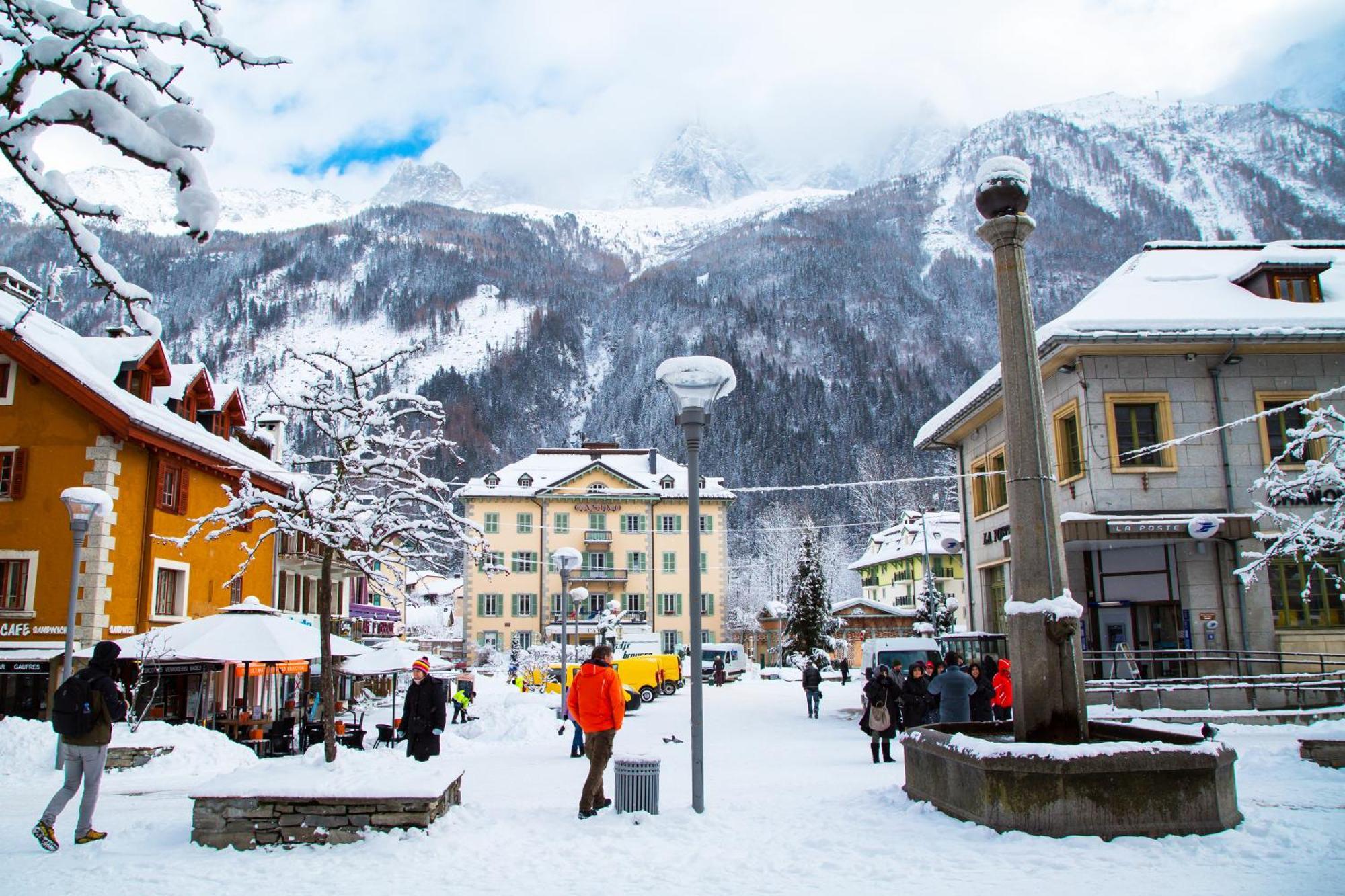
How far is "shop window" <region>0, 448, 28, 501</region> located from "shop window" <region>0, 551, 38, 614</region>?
1.25 meters

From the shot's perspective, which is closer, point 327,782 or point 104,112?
point 104,112

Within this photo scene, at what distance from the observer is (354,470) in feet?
44.3

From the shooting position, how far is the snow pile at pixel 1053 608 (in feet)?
28.9

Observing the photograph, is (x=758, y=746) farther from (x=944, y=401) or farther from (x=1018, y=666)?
(x=944, y=401)

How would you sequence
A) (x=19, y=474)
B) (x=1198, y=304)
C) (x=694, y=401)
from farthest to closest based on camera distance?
(x=1198, y=304)
(x=19, y=474)
(x=694, y=401)

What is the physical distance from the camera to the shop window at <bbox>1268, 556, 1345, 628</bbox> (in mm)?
19984

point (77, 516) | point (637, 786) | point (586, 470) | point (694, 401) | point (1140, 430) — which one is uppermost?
point (586, 470)

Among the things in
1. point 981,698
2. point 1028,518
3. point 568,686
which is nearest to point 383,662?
point 568,686

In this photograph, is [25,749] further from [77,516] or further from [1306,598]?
[1306,598]

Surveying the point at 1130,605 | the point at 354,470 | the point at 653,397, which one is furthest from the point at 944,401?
the point at 354,470

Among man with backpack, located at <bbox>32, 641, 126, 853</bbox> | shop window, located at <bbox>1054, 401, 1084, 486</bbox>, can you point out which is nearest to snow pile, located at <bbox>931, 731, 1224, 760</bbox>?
man with backpack, located at <bbox>32, 641, 126, 853</bbox>

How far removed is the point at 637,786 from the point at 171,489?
18.5 m

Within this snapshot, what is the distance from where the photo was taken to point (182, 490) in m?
23.7

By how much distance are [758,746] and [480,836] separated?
1051 centimetres
